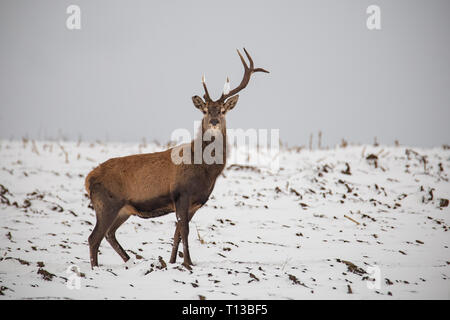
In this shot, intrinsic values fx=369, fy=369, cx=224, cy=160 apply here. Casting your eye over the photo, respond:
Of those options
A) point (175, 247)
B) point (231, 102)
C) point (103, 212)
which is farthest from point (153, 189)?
point (231, 102)

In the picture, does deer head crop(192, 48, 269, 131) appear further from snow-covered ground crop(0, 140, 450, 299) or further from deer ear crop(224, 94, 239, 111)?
snow-covered ground crop(0, 140, 450, 299)

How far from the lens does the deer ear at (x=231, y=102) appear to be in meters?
6.85

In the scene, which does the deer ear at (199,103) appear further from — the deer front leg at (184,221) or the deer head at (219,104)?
the deer front leg at (184,221)

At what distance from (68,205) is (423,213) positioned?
1000 cm

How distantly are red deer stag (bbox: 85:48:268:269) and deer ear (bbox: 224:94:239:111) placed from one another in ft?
0.89

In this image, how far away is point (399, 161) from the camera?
14.2m

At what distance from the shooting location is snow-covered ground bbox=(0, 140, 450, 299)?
5336 mm

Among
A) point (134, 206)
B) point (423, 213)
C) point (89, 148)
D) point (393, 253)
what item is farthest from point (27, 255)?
point (89, 148)

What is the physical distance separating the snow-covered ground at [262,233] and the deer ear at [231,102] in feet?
9.25

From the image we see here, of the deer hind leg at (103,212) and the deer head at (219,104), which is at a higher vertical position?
the deer head at (219,104)

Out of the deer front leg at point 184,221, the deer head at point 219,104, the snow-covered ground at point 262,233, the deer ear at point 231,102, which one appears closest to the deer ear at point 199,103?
the deer head at point 219,104

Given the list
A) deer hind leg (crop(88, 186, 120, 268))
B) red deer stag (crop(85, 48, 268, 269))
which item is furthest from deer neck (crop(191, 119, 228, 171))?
deer hind leg (crop(88, 186, 120, 268))
